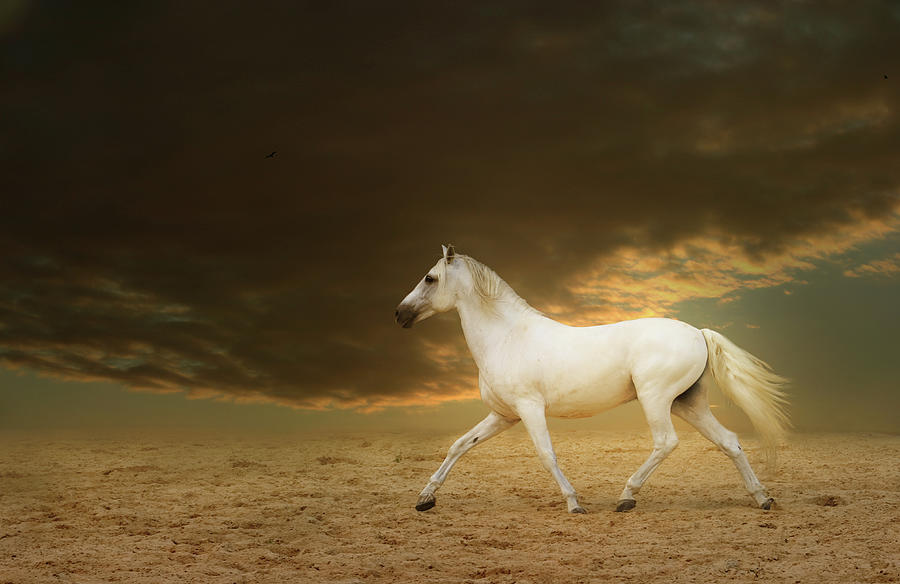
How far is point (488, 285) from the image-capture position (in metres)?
6.86

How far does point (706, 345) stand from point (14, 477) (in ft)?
26.6

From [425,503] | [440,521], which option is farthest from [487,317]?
[440,521]

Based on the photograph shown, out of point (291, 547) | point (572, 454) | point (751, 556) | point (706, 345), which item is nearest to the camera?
point (751, 556)

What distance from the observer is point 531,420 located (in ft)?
20.5

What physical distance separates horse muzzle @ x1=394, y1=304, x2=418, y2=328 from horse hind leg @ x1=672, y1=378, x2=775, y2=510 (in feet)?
8.15

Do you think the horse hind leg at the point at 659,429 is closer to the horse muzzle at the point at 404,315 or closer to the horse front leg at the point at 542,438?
the horse front leg at the point at 542,438

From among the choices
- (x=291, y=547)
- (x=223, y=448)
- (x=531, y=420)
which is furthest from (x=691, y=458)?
(x=223, y=448)

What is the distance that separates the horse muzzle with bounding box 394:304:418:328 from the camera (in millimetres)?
6930

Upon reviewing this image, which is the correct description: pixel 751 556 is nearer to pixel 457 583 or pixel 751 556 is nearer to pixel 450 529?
pixel 457 583

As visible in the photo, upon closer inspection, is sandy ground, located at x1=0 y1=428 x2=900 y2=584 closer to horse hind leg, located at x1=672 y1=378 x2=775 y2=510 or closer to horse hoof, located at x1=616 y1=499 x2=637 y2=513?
horse hoof, located at x1=616 y1=499 x2=637 y2=513

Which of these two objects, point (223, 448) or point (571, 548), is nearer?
point (571, 548)

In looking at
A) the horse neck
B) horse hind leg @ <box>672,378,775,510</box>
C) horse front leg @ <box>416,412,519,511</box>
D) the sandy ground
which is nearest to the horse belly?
horse hind leg @ <box>672,378,775,510</box>

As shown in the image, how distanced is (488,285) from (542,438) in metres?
1.51

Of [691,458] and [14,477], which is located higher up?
[14,477]
